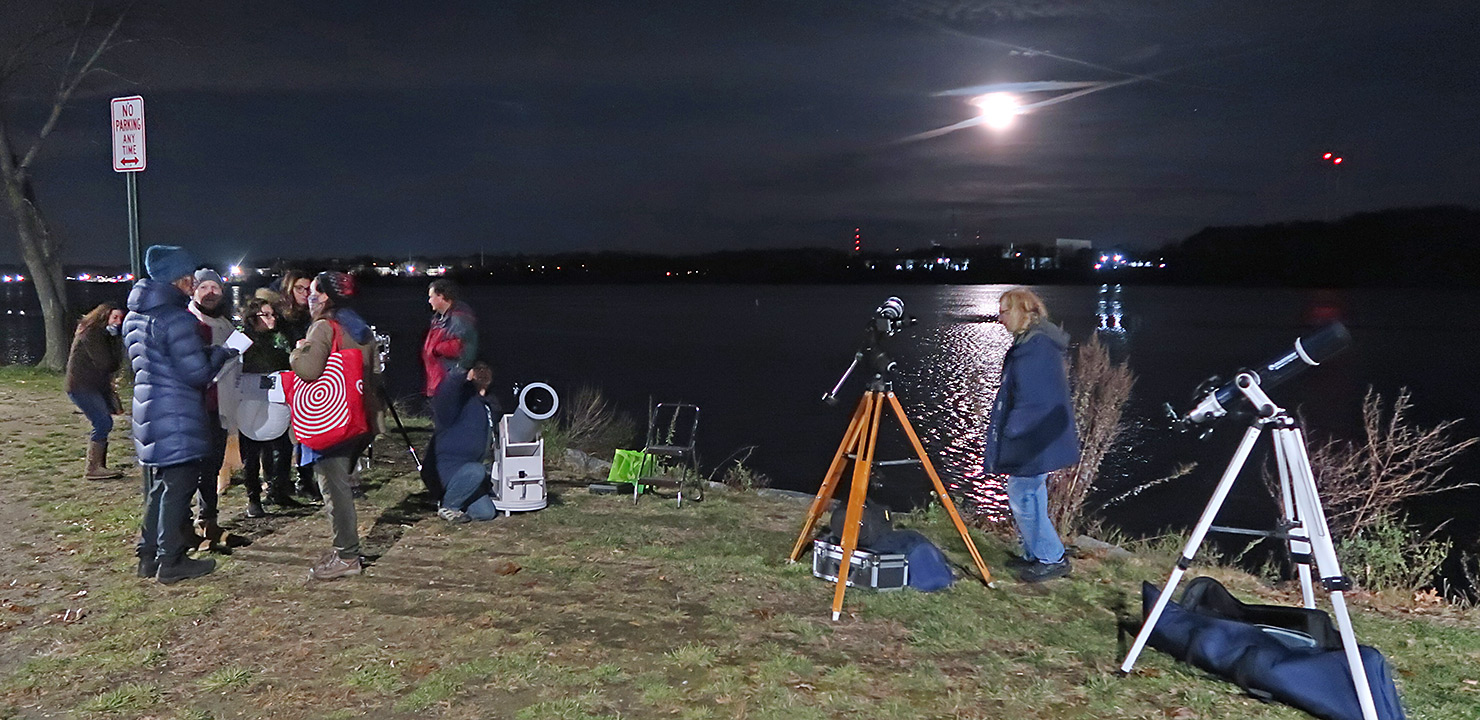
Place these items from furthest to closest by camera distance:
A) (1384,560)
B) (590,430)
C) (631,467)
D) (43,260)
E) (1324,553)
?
(43,260) < (590,430) < (631,467) < (1384,560) < (1324,553)

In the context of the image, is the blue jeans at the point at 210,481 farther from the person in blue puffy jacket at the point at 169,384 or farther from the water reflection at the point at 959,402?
the water reflection at the point at 959,402

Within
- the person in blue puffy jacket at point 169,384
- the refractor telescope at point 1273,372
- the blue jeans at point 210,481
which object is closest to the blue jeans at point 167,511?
the person in blue puffy jacket at point 169,384

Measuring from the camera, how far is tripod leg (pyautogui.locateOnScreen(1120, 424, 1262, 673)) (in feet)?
12.6

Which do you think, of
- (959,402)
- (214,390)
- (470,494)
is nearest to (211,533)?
(214,390)

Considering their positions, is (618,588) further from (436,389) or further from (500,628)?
(436,389)

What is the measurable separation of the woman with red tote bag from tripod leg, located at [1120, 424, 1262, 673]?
407cm

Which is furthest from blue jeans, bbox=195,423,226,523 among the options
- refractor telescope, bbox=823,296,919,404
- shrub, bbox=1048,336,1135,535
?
shrub, bbox=1048,336,1135,535

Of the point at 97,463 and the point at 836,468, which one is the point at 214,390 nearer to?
the point at 97,463

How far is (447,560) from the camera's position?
20.0 feet

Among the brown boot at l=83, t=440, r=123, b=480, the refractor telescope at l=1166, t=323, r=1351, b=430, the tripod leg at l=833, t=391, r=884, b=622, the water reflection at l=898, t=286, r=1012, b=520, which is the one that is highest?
the refractor telescope at l=1166, t=323, r=1351, b=430

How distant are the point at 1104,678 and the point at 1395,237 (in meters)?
115

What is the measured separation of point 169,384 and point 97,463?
3.60m

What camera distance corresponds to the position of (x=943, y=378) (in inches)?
1582

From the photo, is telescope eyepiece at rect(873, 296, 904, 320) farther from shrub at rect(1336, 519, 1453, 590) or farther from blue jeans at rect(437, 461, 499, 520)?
shrub at rect(1336, 519, 1453, 590)
